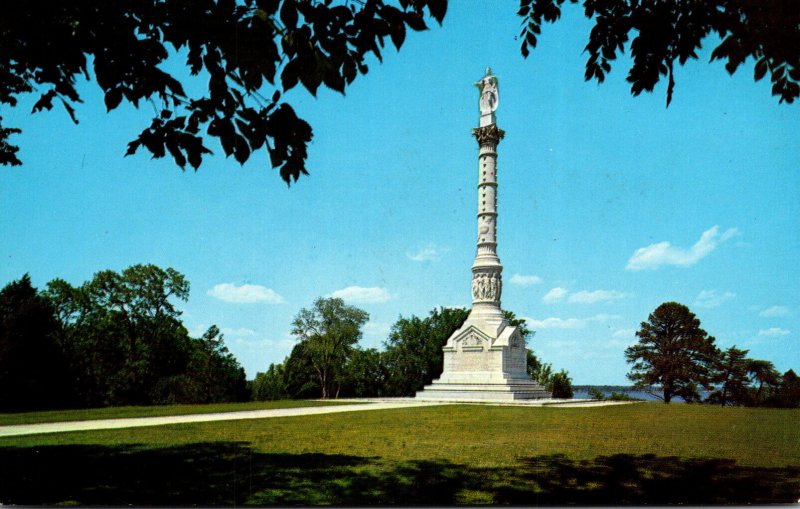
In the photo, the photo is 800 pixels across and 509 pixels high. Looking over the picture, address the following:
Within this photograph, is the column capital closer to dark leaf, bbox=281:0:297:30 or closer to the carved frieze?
the carved frieze

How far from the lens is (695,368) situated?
47.8 feet

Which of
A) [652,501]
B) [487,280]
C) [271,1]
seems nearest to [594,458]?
[652,501]

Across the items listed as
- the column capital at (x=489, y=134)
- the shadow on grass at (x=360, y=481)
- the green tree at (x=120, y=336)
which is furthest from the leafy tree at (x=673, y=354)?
the column capital at (x=489, y=134)

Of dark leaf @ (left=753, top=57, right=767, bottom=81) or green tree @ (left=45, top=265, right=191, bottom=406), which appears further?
green tree @ (left=45, top=265, right=191, bottom=406)

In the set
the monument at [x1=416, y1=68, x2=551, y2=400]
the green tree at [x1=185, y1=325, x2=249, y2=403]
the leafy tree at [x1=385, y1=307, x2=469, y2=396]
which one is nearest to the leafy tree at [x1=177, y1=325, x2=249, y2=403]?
the green tree at [x1=185, y1=325, x2=249, y2=403]

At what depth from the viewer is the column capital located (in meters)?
33.4

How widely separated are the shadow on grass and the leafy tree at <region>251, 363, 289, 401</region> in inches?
474

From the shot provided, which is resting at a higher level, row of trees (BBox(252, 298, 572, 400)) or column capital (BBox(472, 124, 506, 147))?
column capital (BBox(472, 124, 506, 147))

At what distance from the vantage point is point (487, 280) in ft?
104

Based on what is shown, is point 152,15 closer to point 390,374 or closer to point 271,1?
point 271,1

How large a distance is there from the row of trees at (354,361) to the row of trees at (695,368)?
41.6 ft

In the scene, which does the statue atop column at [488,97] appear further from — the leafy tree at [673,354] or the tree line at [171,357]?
the leafy tree at [673,354]

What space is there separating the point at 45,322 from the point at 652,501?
1422cm

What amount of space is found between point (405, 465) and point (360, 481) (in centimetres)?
108
